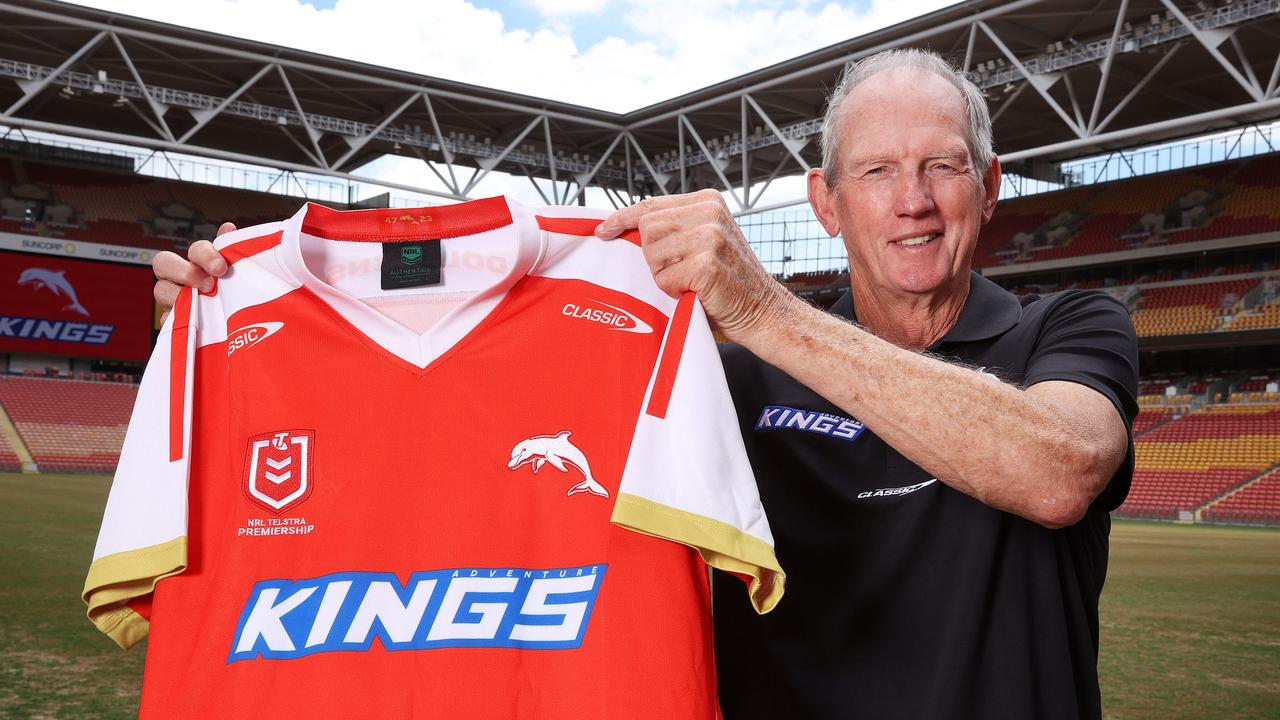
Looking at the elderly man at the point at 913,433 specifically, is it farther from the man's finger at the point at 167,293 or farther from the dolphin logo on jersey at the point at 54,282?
the dolphin logo on jersey at the point at 54,282

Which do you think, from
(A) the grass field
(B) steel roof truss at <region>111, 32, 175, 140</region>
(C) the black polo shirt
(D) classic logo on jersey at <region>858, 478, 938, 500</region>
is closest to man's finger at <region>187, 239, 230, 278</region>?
(C) the black polo shirt

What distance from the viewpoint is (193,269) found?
2180mm

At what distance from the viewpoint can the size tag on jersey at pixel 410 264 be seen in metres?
2.27

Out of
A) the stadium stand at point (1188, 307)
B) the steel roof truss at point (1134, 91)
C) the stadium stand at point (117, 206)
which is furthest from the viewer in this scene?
the stadium stand at point (117, 206)

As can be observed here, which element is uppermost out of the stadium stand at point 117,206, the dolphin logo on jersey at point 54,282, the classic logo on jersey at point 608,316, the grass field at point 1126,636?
the stadium stand at point 117,206

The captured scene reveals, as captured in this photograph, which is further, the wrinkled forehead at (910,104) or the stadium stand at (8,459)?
the stadium stand at (8,459)

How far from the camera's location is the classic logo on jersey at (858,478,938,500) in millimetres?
2000

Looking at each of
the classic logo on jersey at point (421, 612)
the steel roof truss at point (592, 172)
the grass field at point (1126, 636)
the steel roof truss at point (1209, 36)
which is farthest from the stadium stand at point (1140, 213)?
the classic logo on jersey at point (421, 612)

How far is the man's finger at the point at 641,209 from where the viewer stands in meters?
1.82

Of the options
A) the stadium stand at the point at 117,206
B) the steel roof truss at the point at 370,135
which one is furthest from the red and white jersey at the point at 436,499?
the stadium stand at the point at 117,206

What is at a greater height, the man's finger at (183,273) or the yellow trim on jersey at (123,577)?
the man's finger at (183,273)

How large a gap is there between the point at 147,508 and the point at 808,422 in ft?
4.70

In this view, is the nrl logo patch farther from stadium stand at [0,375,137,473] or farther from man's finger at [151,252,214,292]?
stadium stand at [0,375,137,473]

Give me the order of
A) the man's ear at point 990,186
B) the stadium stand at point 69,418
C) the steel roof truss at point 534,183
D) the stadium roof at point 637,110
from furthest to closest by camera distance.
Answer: the steel roof truss at point 534,183, the stadium stand at point 69,418, the stadium roof at point 637,110, the man's ear at point 990,186
